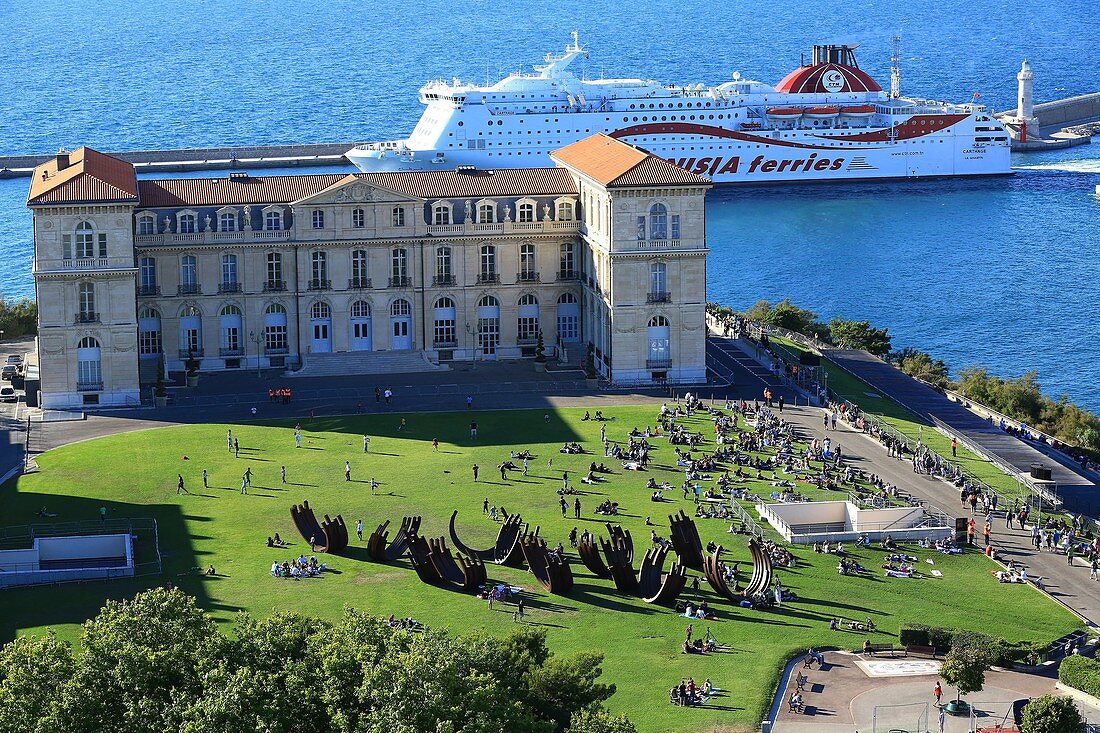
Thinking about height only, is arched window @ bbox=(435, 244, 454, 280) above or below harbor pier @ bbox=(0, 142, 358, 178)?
below

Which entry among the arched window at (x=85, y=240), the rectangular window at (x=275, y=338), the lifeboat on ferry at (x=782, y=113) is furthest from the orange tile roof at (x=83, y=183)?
the lifeboat on ferry at (x=782, y=113)

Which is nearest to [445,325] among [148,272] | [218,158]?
[148,272]

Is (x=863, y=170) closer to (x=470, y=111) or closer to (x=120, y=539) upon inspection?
(x=470, y=111)

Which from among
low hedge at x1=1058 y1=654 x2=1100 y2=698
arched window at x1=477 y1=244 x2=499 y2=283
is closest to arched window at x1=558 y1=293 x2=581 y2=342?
arched window at x1=477 y1=244 x2=499 y2=283

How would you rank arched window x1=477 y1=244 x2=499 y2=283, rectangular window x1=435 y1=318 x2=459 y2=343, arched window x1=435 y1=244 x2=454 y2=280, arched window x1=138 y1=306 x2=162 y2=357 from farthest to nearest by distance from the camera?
rectangular window x1=435 y1=318 x2=459 y2=343, arched window x1=477 y1=244 x2=499 y2=283, arched window x1=435 y1=244 x2=454 y2=280, arched window x1=138 y1=306 x2=162 y2=357

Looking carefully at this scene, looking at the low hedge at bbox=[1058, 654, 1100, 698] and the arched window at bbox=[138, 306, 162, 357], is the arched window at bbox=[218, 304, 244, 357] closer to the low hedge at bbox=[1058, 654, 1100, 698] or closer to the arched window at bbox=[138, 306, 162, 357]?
the arched window at bbox=[138, 306, 162, 357]

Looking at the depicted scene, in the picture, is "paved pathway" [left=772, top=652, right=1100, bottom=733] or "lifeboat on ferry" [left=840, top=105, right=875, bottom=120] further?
"lifeboat on ferry" [left=840, top=105, right=875, bottom=120]
